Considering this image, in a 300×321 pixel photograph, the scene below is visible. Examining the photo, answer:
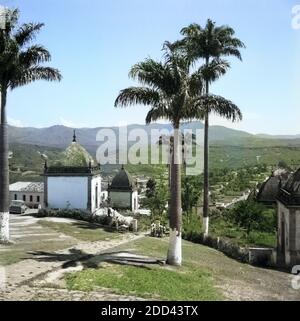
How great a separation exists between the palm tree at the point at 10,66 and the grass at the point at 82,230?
4.44 meters

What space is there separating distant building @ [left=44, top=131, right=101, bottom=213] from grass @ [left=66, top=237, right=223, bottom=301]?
629 inches

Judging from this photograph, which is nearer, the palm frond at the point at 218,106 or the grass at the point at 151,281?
the grass at the point at 151,281

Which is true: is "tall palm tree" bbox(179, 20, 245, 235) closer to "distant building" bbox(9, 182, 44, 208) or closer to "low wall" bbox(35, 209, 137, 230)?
"low wall" bbox(35, 209, 137, 230)

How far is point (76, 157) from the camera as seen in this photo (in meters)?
33.5

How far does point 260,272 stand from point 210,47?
45.0ft

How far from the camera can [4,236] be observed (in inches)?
785

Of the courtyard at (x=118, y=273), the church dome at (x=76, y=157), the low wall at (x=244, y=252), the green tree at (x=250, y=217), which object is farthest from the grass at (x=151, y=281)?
the church dome at (x=76, y=157)

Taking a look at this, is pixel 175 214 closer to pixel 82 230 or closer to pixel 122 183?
pixel 82 230

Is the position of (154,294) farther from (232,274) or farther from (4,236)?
(4,236)

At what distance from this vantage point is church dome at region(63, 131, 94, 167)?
33.2 meters

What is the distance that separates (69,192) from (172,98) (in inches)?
654

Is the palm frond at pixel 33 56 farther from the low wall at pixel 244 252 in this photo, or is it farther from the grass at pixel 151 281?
the low wall at pixel 244 252

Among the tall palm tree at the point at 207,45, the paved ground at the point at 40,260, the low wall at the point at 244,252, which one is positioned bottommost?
the low wall at the point at 244,252

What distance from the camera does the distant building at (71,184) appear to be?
107ft
